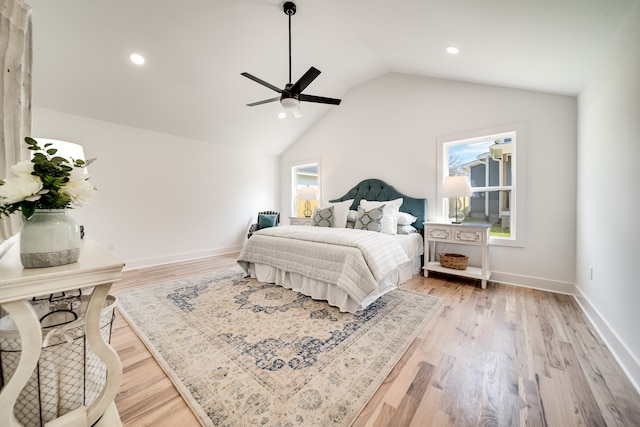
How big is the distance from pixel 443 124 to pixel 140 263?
542cm

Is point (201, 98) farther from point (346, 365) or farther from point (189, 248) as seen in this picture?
point (346, 365)

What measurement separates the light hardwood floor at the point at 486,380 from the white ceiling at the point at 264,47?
2.33m

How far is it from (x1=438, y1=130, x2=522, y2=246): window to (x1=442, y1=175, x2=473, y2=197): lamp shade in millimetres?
477

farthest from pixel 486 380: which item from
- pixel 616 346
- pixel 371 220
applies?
pixel 371 220

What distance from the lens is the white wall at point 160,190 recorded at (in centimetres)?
361

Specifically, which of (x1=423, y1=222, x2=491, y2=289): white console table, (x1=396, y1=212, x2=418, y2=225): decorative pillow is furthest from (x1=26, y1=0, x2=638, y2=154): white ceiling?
(x1=396, y1=212, x2=418, y2=225): decorative pillow

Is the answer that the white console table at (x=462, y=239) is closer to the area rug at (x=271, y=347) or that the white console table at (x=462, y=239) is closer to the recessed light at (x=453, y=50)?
the area rug at (x=271, y=347)

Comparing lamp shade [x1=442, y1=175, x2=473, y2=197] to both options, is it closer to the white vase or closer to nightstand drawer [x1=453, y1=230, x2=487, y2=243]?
nightstand drawer [x1=453, y1=230, x2=487, y2=243]

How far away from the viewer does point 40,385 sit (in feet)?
3.11

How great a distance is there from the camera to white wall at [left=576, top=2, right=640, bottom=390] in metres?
1.55

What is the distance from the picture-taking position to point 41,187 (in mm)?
827

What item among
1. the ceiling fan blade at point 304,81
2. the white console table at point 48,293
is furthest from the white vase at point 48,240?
the ceiling fan blade at point 304,81

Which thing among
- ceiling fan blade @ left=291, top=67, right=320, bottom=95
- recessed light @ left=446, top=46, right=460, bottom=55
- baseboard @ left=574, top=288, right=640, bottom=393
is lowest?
baseboard @ left=574, top=288, right=640, bottom=393

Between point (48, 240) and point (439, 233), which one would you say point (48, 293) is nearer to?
point (48, 240)
